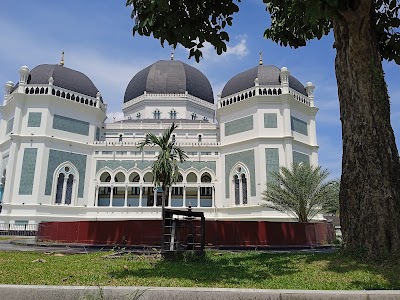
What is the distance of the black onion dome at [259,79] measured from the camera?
43.7 m

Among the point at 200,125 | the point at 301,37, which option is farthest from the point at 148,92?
the point at 301,37

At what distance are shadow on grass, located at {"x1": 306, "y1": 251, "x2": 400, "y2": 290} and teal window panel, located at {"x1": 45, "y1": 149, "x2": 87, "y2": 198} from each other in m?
36.2

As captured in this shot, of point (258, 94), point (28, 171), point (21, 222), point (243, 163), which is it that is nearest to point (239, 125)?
point (258, 94)

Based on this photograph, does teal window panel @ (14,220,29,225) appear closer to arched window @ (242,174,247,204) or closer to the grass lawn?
arched window @ (242,174,247,204)

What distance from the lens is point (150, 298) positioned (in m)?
4.95

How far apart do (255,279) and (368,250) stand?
128 inches

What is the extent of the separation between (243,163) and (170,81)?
19.8 m

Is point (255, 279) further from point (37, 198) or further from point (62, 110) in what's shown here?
point (62, 110)

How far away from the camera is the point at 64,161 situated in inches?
1614

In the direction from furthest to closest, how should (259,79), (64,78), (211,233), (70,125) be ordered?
(64,78), (259,79), (70,125), (211,233)

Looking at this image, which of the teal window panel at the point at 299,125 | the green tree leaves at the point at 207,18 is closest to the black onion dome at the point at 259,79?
the teal window panel at the point at 299,125

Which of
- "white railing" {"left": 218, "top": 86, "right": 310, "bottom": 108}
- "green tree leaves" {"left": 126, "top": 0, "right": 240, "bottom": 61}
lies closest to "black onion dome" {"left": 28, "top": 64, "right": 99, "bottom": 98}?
"white railing" {"left": 218, "top": 86, "right": 310, "bottom": 108}

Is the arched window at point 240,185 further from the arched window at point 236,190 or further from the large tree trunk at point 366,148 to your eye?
the large tree trunk at point 366,148

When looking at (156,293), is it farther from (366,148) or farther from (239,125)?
(239,125)
